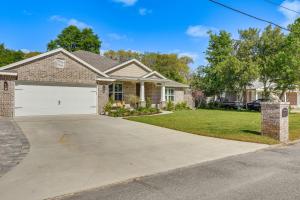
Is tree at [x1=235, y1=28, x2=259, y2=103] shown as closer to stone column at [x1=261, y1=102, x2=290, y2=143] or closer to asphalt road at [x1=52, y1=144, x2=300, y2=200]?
stone column at [x1=261, y1=102, x2=290, y2=143]

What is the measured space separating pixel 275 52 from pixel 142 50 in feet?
97.2

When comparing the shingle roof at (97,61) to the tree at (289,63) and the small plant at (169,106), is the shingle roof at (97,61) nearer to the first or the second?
the small plant at (169,106)

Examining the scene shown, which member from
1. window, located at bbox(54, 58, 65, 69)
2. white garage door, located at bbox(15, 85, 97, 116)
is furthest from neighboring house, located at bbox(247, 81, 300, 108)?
window, located at bbox(54, 58, 65, 69)

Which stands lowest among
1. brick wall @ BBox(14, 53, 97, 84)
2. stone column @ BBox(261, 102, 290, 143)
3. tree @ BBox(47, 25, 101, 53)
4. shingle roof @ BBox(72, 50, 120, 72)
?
stone column @ BBox(261, 102, 290, 143)

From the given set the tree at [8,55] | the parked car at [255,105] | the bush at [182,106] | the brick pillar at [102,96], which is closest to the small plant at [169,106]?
the bush at [182,106]

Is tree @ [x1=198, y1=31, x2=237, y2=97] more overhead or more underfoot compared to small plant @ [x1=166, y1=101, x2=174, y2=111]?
more overhead

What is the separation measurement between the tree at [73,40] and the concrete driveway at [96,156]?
133ft

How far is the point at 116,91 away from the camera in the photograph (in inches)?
969

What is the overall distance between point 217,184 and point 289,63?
2357 centimetres

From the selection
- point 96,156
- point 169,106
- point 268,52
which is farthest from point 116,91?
point 268,52

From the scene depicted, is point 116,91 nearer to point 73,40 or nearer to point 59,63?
point 59,63

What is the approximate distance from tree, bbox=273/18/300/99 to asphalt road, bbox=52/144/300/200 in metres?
20.5

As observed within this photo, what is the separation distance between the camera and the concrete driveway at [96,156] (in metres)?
5.49

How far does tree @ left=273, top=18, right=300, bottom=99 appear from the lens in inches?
996
